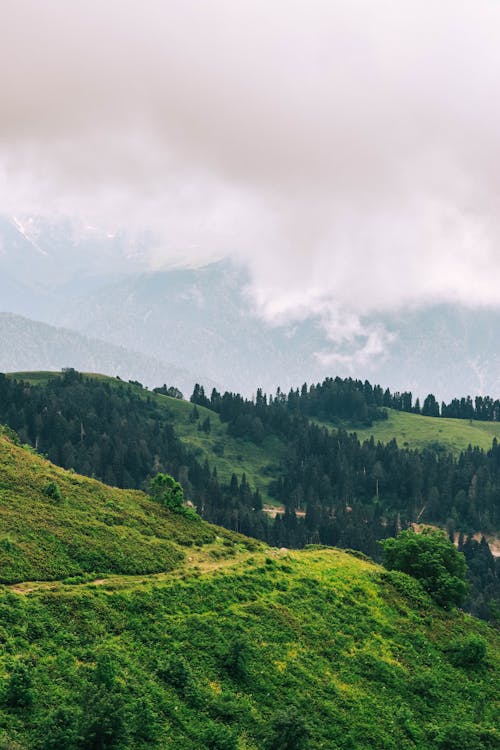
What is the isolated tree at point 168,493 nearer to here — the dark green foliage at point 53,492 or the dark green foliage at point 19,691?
the dark green foliage at point 53,492

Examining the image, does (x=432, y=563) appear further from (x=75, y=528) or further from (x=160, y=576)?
(x=75, y=528)

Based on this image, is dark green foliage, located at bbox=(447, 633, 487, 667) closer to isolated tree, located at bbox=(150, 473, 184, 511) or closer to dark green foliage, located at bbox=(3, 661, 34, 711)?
isolated tree, located at bbox=(150, 473, 184, 511)

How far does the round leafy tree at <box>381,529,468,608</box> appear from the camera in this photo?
Answer: 8794 centimetres

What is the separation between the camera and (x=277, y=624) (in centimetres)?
6762

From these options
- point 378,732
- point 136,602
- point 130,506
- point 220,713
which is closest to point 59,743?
point 220,713

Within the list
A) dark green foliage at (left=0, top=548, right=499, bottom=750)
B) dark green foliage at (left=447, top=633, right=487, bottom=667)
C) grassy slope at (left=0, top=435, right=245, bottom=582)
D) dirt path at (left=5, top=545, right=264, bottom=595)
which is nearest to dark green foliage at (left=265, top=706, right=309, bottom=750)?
dark green foliage at (left=0, top=548, right=499, bottom=750)

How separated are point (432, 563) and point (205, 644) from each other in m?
39.8

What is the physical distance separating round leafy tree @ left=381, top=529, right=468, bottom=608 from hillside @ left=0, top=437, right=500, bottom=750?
2.30 metres

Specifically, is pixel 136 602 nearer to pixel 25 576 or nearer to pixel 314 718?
pixel 25 576

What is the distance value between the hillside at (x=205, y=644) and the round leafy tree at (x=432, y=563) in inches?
90.5

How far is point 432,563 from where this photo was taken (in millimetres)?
91000

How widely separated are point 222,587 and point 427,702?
66.1 feet

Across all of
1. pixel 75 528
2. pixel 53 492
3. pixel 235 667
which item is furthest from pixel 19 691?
pixel 53 492

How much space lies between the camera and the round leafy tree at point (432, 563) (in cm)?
8794
